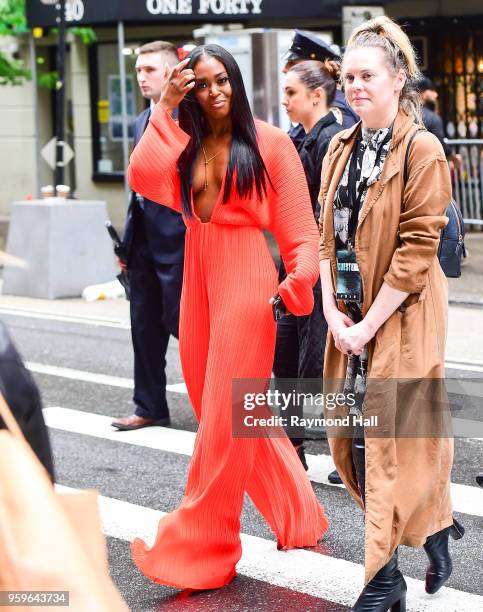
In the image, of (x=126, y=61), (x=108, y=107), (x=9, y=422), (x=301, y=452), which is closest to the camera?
(x=9, y=422)

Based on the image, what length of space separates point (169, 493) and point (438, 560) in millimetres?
1949

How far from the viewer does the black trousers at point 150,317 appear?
6996 millimetres

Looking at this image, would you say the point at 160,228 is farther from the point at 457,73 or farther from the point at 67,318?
the point at 457,73

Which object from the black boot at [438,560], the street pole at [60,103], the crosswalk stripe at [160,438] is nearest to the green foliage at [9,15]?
the street pole at [60,103]

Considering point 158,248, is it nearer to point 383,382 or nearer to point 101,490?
point 101,490

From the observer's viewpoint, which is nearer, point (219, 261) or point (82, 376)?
point (219, 261)

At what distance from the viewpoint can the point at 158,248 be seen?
6.98 metres

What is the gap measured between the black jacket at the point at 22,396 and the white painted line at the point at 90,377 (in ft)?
19.6

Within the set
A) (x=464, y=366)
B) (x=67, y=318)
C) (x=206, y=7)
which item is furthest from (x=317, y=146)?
(x=206, y=7)

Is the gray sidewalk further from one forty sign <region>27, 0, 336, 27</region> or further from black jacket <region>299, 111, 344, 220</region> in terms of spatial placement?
one forty sign <region>27, 0, 336, 27</region>

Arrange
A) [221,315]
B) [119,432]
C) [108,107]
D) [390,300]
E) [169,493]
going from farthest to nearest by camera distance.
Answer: [108,107] → [119,432] → [169,493] → [221,315] → [390,300]

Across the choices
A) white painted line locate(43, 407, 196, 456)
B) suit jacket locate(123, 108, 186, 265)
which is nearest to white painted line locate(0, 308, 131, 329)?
white painted line locate(43, 407, 196, 456)

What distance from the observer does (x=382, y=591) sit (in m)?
4.19

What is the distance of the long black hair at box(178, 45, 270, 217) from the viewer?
4.69m
